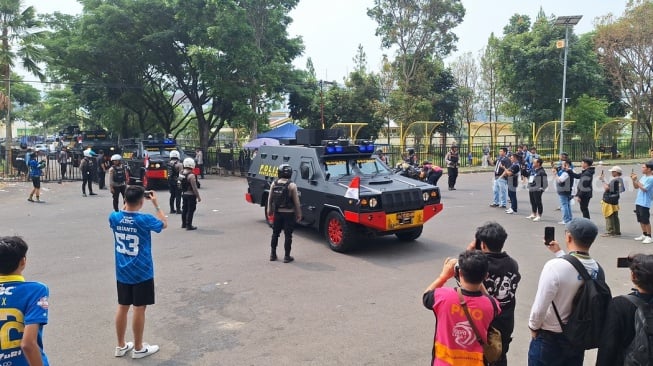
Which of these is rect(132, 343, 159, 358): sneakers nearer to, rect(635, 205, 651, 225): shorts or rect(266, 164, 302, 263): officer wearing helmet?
rect(266, 164, 302, 263): officer wearing helmet

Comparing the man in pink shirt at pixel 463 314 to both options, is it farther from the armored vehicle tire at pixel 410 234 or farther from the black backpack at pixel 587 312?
the armored vehicle tire at pixel 410 234

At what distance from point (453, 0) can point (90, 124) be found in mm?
34809

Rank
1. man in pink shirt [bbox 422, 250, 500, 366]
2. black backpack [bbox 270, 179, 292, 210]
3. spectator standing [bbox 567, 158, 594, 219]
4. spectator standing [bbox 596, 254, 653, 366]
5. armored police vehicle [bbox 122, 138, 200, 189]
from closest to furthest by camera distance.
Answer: spectator standing [bbox 596, 254, 653, 366] → man in pink shirt [bbox 422, 250, 500, 366] → black backpack [bbox 270, 179, 292, 210] → spectator standing [bbox 567, 158, 594, 219] → armored police vehicle [bbox 122, 138, 200, 189]

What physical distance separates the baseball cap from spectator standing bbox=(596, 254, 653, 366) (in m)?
0.37

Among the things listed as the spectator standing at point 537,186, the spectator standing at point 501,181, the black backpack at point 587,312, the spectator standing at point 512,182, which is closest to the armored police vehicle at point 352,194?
the spectator standing at point 537,186

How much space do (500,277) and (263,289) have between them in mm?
4244

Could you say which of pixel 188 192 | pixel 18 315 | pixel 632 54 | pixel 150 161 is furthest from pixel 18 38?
pixel 632 54

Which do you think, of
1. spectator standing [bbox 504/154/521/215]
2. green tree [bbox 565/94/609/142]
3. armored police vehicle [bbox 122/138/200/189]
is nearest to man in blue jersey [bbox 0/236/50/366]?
spectator standing [bbox 504/154/521/215]

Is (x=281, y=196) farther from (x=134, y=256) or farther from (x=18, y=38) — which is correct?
(x=18, y=38)

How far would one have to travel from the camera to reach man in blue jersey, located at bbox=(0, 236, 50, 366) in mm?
2910

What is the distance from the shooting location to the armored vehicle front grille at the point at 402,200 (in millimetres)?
8845

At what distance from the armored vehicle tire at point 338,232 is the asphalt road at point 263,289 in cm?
20

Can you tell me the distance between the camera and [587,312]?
10.3 feet

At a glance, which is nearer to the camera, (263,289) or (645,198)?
(263,289)
